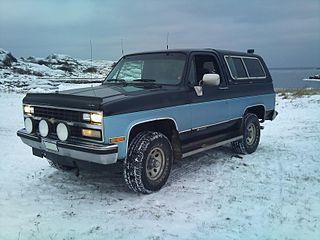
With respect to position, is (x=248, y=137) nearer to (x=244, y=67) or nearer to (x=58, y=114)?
(x=244, y=67)

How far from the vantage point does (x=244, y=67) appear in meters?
7.57

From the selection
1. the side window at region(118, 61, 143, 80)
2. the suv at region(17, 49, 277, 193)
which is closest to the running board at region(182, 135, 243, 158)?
the suv at region(17, 49, 277, 193)

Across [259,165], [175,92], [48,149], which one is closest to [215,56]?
[175,92]

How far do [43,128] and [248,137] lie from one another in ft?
14.2

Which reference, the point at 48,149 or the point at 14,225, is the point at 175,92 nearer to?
the point at 48,149

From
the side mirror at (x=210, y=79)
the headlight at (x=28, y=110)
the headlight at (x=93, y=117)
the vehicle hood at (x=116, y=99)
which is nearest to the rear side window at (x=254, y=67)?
the side mirror at (x=210, y=79)

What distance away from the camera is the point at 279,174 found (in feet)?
20.1

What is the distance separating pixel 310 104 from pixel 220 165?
32.8ft

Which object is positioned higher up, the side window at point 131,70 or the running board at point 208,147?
the side window at point 131,70

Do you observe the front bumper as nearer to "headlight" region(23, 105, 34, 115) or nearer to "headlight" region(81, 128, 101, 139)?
"headlight" region(81, 128, 101, 139)

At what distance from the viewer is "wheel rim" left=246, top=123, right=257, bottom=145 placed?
7667 mm

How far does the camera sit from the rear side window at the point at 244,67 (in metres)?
7.13

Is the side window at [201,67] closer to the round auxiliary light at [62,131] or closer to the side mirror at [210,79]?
the side mirror at [210,79]

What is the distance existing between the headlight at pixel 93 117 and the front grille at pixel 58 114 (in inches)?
4.1
